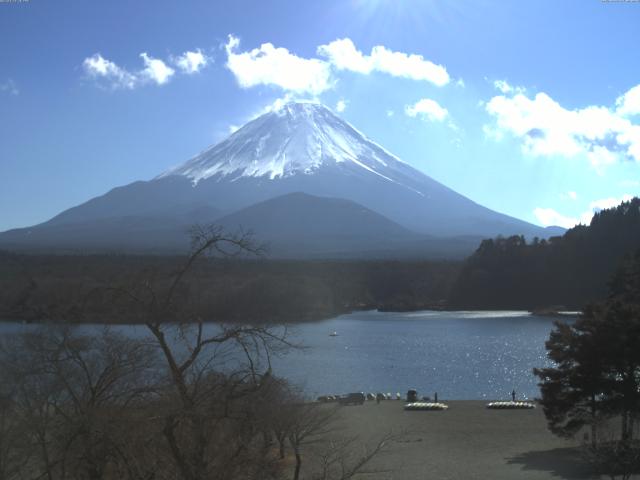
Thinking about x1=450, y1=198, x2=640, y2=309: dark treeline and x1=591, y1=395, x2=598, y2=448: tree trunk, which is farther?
x1=450, y1=198, x2=640, y2=309: dark treeline

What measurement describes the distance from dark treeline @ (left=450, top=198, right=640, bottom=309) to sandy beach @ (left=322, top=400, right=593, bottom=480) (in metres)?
36.0

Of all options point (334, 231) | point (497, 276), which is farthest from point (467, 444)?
point (334, 231)

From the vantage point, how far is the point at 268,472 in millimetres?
4539

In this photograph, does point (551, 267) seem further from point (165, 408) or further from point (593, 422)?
point (165, 408)

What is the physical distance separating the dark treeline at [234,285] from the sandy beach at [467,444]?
2876 millimetres

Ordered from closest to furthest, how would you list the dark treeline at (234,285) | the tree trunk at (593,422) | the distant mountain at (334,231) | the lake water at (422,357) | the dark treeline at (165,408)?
the dark treeline at (165,408) < the dark treeline at (234,285) < the tree trunk at (593,422) < the lake water at (422,357) < the distant mountain at (334,231)

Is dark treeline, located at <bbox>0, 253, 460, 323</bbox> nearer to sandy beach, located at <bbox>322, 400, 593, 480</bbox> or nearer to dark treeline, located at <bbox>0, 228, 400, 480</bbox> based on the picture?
dark treeline, located at <bbox>0, 228, 400, 480</bbox>

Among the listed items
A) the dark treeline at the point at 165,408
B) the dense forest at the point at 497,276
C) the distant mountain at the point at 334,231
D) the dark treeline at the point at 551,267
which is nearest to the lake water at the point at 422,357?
the dense forest at the point at 497,276

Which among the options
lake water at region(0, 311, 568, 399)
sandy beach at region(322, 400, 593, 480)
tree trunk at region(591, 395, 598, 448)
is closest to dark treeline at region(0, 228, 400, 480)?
sandy beach at region(322, 400, 593, 480)

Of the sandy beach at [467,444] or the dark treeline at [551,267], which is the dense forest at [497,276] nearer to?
the dark treeline at [551,267]

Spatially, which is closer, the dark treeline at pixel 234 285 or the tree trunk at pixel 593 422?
the dark treeline at pixel 234 285

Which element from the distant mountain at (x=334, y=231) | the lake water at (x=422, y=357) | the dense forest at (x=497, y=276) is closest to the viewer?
the lake water at (x=422, y=357)

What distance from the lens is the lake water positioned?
2130cm

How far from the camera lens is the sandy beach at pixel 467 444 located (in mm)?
10547
